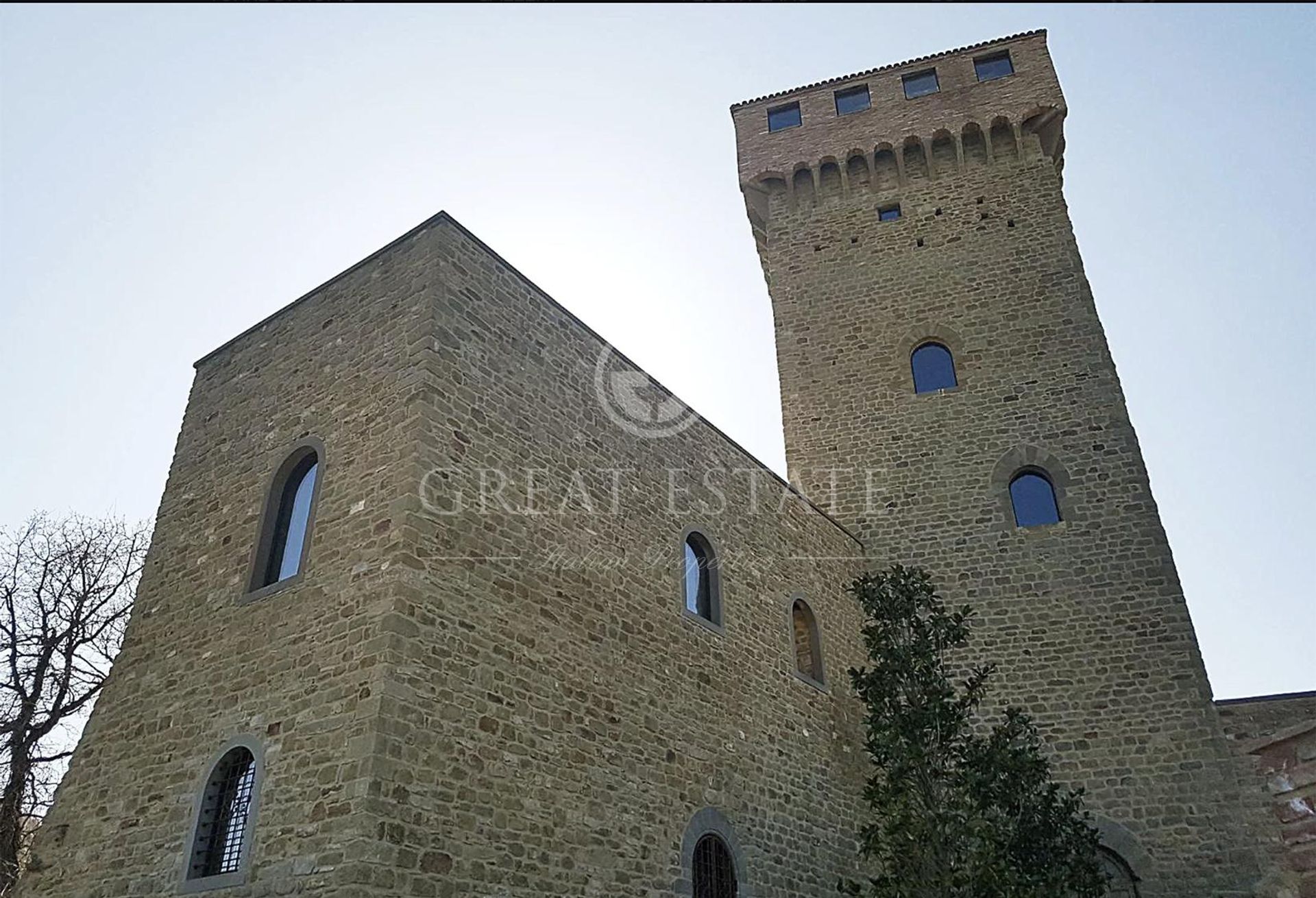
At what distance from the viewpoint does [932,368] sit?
14984 mm

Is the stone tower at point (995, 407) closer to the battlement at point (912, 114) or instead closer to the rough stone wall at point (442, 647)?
the battlement at point (912, 114)

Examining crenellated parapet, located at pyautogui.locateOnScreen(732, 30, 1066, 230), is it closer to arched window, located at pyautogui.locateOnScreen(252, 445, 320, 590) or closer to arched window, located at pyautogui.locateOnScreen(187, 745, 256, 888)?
arched window, located at pyautogui.locateOnScreen(252, 445, 320, 590)

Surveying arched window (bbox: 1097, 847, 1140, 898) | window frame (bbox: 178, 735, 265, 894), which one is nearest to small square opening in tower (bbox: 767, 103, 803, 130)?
arched window (bbox: 1097, 847, 1140, 898)

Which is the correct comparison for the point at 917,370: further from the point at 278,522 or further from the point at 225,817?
the point at 225,817

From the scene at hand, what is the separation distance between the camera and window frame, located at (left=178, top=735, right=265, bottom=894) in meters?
6.34

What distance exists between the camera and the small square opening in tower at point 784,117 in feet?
58.7

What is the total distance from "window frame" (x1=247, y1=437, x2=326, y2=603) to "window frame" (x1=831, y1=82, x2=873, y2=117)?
510 inches

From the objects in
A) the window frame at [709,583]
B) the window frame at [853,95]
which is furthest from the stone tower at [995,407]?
the window frame at [709,583]

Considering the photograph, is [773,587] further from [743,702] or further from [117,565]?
[117,565]

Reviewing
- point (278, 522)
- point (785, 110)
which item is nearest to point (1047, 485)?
point (785, 110)

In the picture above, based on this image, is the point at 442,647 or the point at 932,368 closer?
the point at 442,647

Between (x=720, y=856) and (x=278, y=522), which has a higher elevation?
(x=278, y=522)

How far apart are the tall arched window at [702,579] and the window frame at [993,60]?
11637 mm

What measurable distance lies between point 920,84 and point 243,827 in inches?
Answer: 649
